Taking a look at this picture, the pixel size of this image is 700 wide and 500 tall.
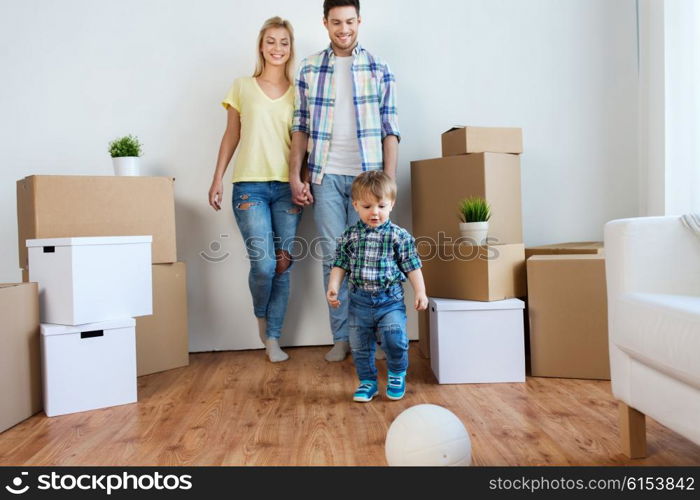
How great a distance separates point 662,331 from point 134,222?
6.05ft

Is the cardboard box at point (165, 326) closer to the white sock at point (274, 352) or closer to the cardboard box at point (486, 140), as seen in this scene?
the white sock at point (274, 352)

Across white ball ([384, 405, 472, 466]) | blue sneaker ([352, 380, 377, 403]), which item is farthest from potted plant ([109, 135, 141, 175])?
white ball ([384, 405, 472, 466])

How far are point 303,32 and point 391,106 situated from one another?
1.88ft

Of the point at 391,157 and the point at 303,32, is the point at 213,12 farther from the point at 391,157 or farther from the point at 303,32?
the point at 391,157

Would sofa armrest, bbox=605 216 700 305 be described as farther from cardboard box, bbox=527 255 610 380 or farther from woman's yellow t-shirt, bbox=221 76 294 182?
woman's yellow t-shirt, bbox=221 76 294 182

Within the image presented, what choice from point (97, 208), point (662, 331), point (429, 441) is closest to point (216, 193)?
point (97, 208)

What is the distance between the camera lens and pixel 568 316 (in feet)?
7.11

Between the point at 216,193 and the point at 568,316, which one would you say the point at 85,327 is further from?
the point at 568,316

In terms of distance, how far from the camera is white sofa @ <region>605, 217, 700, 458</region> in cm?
126

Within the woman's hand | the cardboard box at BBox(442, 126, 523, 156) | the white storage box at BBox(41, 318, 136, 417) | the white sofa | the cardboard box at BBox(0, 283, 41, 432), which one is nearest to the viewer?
the white sofa

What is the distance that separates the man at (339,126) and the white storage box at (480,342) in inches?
22.6

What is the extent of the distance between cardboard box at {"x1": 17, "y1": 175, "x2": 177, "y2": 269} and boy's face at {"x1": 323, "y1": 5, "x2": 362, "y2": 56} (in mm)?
867
